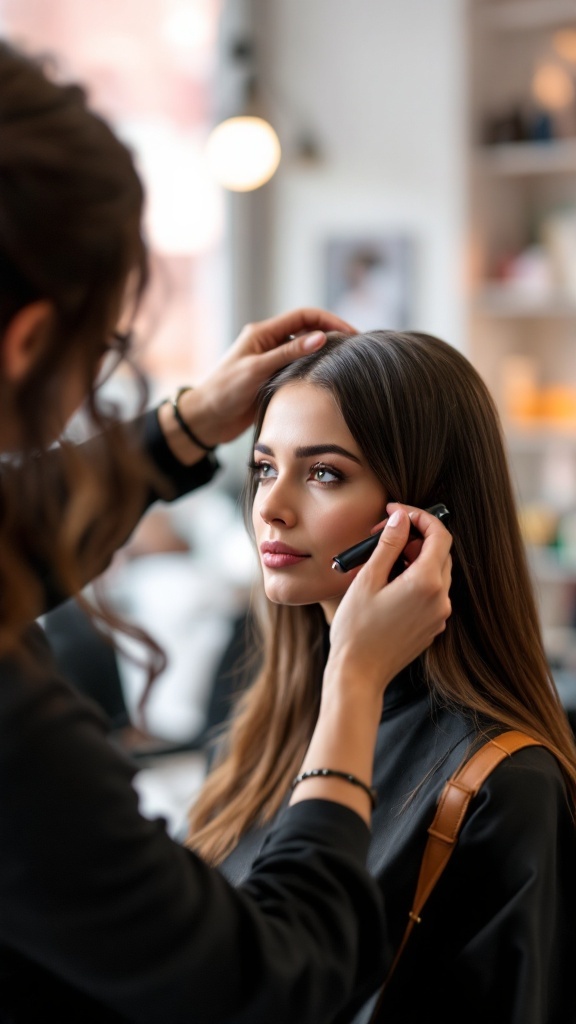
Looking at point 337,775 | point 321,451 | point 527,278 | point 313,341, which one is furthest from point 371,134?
point 337,775

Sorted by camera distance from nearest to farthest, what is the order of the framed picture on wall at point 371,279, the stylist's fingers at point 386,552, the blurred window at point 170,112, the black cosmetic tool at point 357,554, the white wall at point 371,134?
the stylist's fingers at point 386,552
the black cosmetic tool at point 357,554
the blurred window at point 170,112
the white wall at point 371,134
the framed picture on wall at point 371,279

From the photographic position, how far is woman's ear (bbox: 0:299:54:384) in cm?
75

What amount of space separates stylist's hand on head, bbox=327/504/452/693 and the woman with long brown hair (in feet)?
0.59

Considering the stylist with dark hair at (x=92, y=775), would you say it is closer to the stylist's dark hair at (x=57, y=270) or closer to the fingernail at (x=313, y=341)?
the stylist's dark hair at (x=57, y=270)

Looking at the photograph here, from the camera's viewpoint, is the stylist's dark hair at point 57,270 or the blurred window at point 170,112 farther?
the blurred window at point 170,112

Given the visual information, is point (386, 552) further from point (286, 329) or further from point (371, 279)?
point (371, 279)

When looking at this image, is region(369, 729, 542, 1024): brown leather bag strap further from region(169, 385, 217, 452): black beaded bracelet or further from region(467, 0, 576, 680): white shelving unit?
region(467, 0, 576, 680): white shelving unit

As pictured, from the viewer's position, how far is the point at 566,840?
1057 millimetres

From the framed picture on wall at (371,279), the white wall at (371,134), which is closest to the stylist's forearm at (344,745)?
the white wall at (371,134)

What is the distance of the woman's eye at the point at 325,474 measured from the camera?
3.89 feet

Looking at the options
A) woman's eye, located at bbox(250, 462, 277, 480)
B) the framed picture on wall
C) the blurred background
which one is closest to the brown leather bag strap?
woman's eye, located at bbox(250, 462, 277, 480)

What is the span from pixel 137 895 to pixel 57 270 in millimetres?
434

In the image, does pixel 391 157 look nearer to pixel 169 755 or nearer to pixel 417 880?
pixel 169 755

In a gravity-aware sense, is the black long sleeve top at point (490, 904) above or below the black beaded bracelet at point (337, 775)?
below
